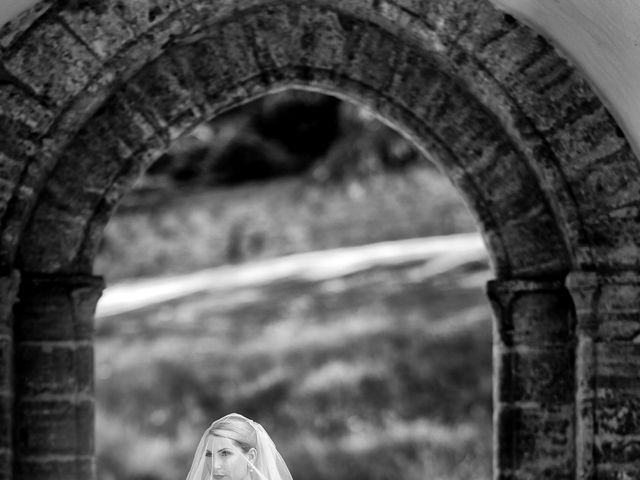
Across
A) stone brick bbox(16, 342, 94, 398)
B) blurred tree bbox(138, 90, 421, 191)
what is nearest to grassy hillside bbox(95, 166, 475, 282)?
blurred tree bbox(138, 90, 421, 191)

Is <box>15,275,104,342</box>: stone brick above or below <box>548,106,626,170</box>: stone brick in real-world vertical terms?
below

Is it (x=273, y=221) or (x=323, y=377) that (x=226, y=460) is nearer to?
(x=323, y=377)

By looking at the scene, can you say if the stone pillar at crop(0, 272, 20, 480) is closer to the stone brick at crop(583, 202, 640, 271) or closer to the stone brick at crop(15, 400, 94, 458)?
the stone brick at crop(15, 400, 94, 458)

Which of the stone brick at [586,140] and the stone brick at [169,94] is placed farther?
the stone brick at [169,94]

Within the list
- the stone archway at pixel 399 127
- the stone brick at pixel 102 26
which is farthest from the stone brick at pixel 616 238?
the stone brick at pixel 102 26

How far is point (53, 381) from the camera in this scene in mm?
5293

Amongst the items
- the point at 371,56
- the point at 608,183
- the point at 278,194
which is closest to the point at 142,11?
the point at 371,56

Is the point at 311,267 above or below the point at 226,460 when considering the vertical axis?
above

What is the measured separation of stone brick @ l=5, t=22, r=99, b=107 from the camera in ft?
16.2

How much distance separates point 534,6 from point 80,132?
6.23 ft

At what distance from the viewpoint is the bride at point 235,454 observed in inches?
182

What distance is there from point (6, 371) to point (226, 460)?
1.06 meters

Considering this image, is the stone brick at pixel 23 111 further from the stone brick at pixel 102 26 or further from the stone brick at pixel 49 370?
the stone brick at pixel 49 370

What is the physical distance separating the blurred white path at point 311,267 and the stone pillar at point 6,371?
7.40 m
